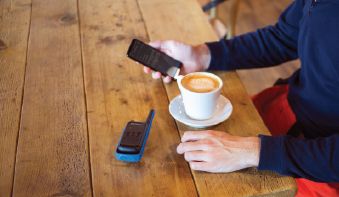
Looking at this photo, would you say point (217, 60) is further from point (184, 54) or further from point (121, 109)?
point (121, 109)

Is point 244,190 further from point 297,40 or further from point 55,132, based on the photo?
point 297,40

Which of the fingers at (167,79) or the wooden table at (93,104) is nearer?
the wooden table at (93,104)

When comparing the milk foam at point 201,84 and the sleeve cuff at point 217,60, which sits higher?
the milk foam at point 201,84

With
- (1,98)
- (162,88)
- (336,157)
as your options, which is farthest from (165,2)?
(336,157)

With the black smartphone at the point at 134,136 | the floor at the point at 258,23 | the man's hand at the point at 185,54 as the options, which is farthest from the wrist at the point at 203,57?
the floor at the point at 258,23

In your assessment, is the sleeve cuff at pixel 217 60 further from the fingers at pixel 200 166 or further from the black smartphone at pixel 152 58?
the fingers at pixel 200 166

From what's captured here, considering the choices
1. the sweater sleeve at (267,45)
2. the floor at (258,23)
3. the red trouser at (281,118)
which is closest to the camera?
the red trouser at (281,118)

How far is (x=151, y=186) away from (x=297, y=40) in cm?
57

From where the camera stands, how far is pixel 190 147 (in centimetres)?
64

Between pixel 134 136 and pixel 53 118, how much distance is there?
0.17 m

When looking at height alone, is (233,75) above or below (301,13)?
below

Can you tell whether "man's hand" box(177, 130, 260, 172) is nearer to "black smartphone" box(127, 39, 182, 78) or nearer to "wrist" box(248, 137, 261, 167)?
"wrist" box(248, 137, 261, 167)

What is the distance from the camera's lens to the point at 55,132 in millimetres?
686

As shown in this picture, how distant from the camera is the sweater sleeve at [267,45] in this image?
35.8 inches
